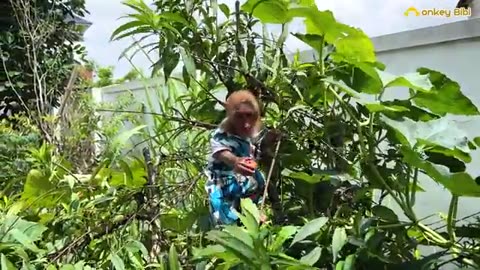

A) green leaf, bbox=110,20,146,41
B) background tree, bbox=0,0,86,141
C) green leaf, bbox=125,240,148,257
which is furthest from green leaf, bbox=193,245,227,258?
background tree, bbox=0,0,86,141

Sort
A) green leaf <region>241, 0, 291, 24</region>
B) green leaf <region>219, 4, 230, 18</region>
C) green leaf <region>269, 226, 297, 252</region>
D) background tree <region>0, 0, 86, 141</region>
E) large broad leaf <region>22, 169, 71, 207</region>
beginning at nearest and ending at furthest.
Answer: green leaf <region>269, 226, 297, 252</region> < green leaf <region>241, 0, 291, 24</region> < green leaf <region>219, 4, 230, 18</region> < large broad leaf <region>22, 169, 71, 207</region> < background tree <region>0, 0, 86, 141</region>

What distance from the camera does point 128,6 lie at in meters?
1.69

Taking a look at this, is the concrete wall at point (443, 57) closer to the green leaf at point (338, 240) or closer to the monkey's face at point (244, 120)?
the monkey's face at point (244, 120)

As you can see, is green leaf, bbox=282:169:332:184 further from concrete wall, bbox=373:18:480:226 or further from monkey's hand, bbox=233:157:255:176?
concrete wall, bbox=373:18:480:226

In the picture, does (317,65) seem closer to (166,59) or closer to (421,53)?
(166,59)

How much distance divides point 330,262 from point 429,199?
958mm

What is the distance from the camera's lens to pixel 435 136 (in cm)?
139

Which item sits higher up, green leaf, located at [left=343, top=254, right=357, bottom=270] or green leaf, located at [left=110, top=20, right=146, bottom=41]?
green leaf, located at [left=110, top=20, right=146, bottom=41]

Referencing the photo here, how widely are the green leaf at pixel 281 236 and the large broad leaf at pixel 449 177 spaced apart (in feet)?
0.85

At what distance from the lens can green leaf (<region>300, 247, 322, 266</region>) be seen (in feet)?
4.35

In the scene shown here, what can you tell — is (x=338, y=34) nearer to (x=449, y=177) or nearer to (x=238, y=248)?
(x=449, y=177)

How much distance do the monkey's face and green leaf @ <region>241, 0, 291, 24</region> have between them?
212mm

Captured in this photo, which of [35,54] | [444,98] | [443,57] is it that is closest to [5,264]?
[444,98]

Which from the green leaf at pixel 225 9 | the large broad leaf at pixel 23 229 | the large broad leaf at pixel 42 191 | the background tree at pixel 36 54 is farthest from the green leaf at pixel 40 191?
the background tree at pixel 36 54
